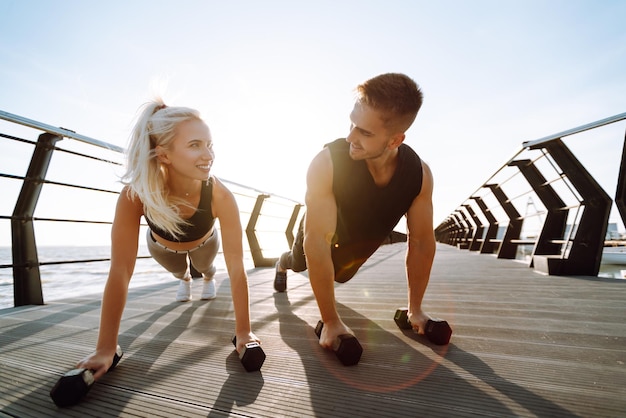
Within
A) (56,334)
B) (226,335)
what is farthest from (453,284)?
(56,334)

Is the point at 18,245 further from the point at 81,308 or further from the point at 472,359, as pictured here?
the point at 472,359

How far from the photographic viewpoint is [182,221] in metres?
1.44

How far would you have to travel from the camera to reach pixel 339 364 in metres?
1.01

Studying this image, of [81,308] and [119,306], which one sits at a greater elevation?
[119,306]

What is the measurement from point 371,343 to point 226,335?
65cm

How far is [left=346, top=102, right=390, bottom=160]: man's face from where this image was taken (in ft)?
4.24

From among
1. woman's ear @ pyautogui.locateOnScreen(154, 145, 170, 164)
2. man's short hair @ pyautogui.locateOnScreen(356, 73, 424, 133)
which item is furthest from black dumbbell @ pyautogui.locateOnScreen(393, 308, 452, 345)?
woman's ear @ pyautogui.locateOnScreen(154, 145, 170, 164)

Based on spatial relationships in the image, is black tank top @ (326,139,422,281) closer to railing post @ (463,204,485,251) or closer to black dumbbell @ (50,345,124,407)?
black dumbbell @ (50,345,124,407)

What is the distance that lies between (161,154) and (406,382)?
1.31 m

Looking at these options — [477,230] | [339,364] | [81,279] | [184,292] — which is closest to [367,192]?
[339,364]

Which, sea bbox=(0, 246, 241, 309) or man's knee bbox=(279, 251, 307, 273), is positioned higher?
man's knee bbox=(279, 251, 307, 273)

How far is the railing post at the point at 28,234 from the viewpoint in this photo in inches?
80.3

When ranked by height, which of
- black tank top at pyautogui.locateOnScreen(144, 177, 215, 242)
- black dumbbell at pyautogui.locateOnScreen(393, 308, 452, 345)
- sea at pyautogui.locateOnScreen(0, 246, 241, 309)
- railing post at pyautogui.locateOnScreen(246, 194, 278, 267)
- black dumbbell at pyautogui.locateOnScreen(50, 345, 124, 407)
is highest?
black tank top at pyautogui.locateOnScreen(144, 177, 215, 242)

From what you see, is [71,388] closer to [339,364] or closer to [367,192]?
[339,364]
